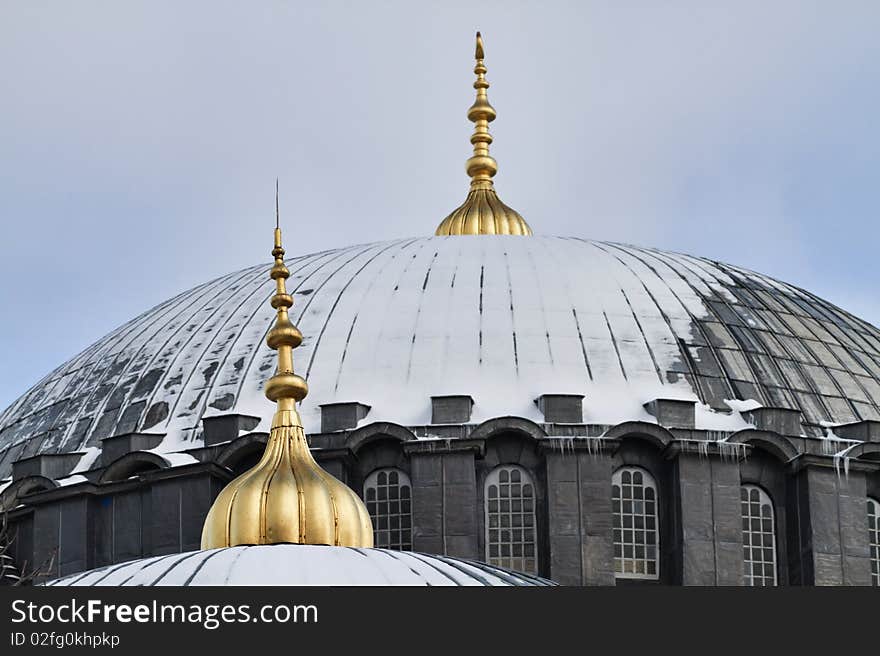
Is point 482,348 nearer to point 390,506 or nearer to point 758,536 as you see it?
point 390,506

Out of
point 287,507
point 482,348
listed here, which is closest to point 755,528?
point 482,348

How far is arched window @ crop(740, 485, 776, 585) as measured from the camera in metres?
59.3

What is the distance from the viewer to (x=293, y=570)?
4269 centimetres

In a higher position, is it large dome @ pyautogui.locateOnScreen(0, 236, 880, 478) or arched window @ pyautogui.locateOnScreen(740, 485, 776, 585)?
large dome @ pyautogui.locateOnScreen(0, 236, 880, 478)

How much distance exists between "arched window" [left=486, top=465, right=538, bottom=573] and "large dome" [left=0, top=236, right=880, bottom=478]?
1.52 metres

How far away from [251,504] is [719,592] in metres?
15.0

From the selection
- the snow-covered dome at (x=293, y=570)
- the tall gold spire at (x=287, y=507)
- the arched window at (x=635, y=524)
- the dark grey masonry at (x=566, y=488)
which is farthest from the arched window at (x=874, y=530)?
the snow-covered dome at (x=293, y=570)

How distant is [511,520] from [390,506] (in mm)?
2502

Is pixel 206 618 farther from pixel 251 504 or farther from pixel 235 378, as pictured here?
pixel 235 378

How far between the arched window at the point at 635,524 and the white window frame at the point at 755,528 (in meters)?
1.92

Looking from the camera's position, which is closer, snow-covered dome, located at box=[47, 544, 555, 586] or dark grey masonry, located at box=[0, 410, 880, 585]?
snow-covered dome, located at box=[47, 544, 555, 586]

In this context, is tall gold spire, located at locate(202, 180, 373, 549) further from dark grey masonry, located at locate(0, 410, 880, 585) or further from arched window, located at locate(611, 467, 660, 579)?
arched window, located at locate(611, 467, 660, 579)

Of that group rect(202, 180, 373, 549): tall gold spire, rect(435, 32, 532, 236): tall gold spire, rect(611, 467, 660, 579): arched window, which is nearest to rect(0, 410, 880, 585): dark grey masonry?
rect(611, 467, 660, 579): arched window

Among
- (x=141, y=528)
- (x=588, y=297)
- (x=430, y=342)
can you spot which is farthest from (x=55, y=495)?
(x=588, y=297)
